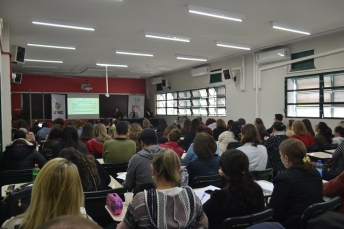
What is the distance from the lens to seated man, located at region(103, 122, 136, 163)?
3.93m

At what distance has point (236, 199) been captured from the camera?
1787mm

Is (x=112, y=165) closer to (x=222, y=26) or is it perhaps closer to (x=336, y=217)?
(x=336, y=217)

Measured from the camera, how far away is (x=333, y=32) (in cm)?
656

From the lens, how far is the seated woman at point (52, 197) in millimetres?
1292

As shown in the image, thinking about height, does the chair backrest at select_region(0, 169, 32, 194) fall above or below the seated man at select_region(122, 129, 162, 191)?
below

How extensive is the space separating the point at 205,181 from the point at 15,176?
2.28m

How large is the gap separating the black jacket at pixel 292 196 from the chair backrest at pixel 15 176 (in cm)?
277

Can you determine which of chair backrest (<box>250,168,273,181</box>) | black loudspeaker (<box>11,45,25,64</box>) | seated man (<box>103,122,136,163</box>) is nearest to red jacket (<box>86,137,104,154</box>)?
seated man (<box>103,122,136,163</box>)

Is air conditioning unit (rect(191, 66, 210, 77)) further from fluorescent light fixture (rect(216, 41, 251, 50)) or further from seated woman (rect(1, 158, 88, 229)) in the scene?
seated woman (rect(1, 158, 88, 229))

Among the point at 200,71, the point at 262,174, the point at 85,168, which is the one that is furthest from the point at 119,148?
the point at 200,71

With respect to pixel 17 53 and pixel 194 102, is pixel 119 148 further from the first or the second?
pixel 194 102

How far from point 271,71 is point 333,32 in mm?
2089

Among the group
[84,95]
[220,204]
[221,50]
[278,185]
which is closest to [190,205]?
[220,204]

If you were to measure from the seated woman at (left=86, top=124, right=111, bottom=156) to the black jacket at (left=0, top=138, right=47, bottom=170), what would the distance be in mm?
1101
